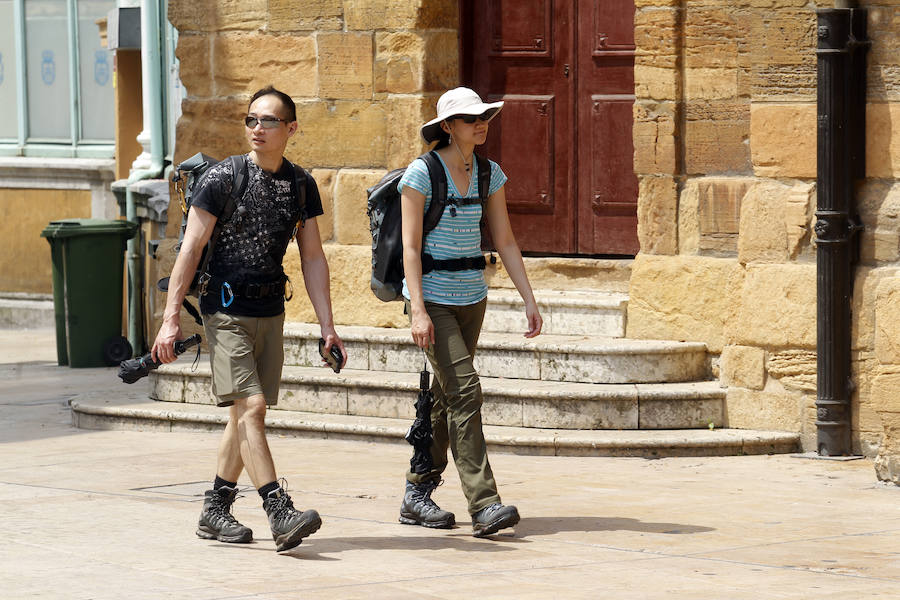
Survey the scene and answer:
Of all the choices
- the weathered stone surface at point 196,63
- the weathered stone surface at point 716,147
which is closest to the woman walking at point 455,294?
the weathered stone surface at point 716,147

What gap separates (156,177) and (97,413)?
450 centimetres

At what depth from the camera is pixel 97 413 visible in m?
10.6

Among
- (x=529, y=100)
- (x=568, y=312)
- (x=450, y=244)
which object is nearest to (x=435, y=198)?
(x=450, y=244)

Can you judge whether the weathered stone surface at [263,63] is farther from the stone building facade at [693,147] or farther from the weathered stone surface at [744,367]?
the weathered stone surface at [744,367]

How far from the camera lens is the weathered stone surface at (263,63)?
11.4 m

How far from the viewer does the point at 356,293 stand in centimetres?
1121

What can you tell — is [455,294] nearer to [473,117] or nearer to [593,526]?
[473,117]

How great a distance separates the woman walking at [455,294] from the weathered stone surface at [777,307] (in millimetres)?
2292

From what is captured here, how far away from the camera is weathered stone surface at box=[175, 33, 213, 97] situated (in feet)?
38.7

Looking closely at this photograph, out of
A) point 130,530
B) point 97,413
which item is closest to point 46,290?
point 97,413

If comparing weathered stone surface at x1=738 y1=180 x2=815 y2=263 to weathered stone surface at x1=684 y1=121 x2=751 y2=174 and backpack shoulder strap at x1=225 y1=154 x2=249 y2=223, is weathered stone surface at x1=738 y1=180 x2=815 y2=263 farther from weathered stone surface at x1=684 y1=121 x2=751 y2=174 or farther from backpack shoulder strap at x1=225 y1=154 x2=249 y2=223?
backpack shoulder strap at x1=225 y1=154 x2=249 y2=223

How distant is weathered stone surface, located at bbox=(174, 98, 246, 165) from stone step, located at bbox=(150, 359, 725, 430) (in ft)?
7.40

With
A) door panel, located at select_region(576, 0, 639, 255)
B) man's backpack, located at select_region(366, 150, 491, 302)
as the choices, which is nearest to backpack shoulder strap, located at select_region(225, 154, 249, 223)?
man's backpack, located at select_region(366, 150, 491, 302)

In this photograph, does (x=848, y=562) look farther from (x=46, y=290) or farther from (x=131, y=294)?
(x=46, y=290)
